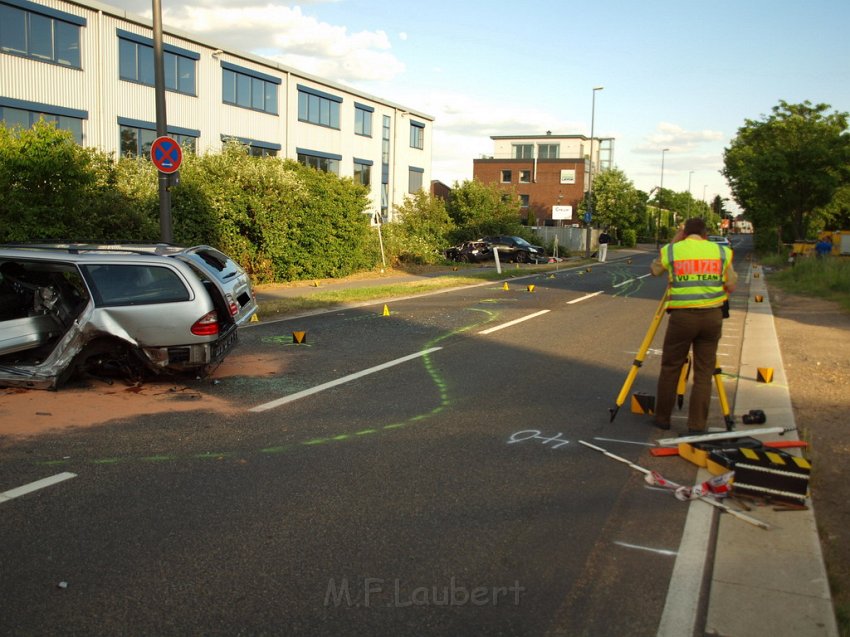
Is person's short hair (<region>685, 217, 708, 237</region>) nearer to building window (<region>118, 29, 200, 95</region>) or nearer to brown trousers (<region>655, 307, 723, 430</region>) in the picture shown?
brown trousers (<region>655, 307, 723, 430</region>)

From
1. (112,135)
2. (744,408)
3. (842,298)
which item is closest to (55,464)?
(744,408)

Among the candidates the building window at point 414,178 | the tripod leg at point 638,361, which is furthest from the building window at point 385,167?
the tripod leg at point 638,361

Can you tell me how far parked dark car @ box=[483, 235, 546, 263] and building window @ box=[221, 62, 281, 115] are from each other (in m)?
14.0

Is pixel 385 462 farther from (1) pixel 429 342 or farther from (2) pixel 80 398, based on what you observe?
(1) pixel 429 342

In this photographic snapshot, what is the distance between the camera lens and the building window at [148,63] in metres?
28.8

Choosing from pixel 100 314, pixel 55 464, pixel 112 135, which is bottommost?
pixel 55 464

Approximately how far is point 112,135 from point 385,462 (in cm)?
2681

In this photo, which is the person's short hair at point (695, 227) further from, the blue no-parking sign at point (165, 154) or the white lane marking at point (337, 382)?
the blue no-parking sign at point (165, 154)

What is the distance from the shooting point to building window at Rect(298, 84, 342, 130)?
1549 inches

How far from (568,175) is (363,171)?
4219 centimetres

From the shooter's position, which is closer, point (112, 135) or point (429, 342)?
point (429, 342)

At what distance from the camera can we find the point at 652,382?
352 inches

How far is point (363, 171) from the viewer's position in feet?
149

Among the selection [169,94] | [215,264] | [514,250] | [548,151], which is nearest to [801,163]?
[514,250]
